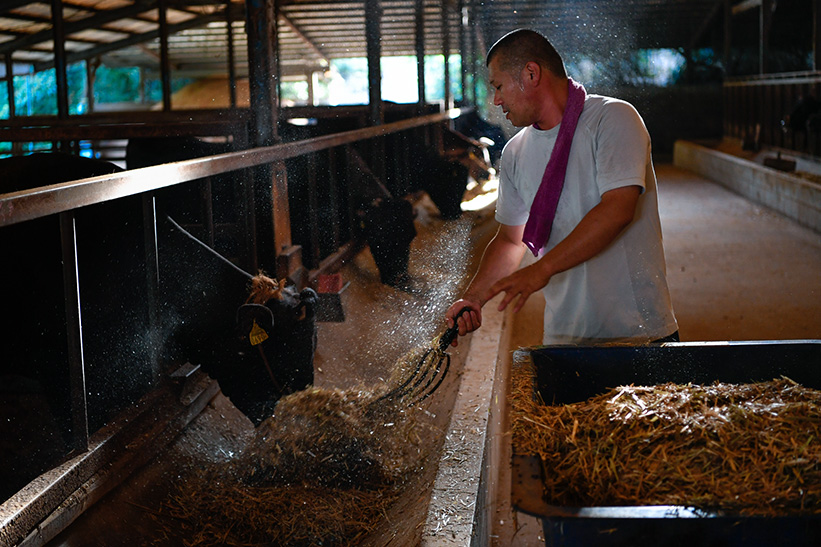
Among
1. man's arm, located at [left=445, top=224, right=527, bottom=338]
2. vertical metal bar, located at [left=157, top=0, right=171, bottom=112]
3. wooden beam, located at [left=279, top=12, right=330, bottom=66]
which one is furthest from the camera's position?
wooden beam, located at [left=279, top=12, right=330, bottom=66]

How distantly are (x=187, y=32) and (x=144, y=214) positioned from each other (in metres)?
19.0

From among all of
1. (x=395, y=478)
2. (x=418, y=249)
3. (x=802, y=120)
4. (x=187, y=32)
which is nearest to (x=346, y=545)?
(x=395, y=478)

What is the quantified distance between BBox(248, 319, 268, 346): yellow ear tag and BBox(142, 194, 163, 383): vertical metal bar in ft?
1.53

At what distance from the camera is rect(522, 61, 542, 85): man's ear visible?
2.56m

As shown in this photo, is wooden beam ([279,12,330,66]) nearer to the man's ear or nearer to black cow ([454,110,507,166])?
black cow ([454,110,507,166])

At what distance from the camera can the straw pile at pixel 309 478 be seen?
9.91 ft

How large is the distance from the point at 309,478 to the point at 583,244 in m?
1.60

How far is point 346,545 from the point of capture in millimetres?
2922

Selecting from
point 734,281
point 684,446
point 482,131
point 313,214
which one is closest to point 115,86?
point 482,131

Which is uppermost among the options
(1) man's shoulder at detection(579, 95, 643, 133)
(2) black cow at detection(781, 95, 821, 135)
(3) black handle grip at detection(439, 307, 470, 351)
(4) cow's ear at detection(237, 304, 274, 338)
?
(2) black cow at detection(781, 95, 821, 135)

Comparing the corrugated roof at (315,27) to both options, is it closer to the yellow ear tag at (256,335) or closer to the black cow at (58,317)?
the black cow at (58,317)

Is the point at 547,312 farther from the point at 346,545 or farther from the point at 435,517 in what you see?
the point at 346,545

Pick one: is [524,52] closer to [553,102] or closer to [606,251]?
[553,102]

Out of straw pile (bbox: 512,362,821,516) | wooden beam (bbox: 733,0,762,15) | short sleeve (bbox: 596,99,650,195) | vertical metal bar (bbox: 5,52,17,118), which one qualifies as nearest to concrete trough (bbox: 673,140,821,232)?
wooden beam (bbox: 733,0,762,15)
